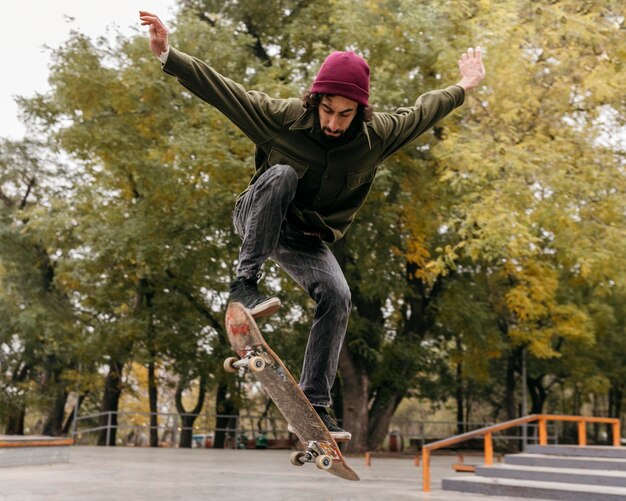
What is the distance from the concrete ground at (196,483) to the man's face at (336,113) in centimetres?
547

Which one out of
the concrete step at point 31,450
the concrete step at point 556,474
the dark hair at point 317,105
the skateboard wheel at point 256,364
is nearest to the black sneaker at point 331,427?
the skateboard wheel at point 256,364

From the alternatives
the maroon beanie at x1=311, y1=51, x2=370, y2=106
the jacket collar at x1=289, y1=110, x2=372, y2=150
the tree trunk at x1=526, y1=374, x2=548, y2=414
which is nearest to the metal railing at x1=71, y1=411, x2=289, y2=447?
the tree trunk at x1=526, y1=374, x2=548, y2=414

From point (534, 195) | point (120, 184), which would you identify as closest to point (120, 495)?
point (534, 195)

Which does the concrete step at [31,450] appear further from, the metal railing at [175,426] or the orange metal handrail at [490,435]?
the orange metal handrail at [490,435]

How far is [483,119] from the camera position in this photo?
15.2 metres

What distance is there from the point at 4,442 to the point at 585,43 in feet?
43.6

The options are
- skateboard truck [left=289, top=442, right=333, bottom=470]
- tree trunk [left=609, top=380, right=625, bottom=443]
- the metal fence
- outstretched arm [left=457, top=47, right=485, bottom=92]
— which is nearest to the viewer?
skateboard truck [left=289, top=442, right=333, bottom=470]

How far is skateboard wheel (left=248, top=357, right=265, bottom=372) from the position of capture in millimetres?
3893

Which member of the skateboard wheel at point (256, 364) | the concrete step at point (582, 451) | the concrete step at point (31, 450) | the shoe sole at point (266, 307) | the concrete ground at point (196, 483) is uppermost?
the shoe sole at point (266, 307)

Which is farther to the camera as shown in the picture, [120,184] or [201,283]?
[201,283]

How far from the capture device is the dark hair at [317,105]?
4.04 m

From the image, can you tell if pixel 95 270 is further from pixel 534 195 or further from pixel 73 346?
pixel 534 195

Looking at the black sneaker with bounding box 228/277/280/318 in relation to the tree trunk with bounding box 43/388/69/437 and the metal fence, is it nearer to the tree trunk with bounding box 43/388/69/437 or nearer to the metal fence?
the metal fence

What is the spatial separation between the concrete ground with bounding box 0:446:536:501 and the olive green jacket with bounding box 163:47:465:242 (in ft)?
16.3
